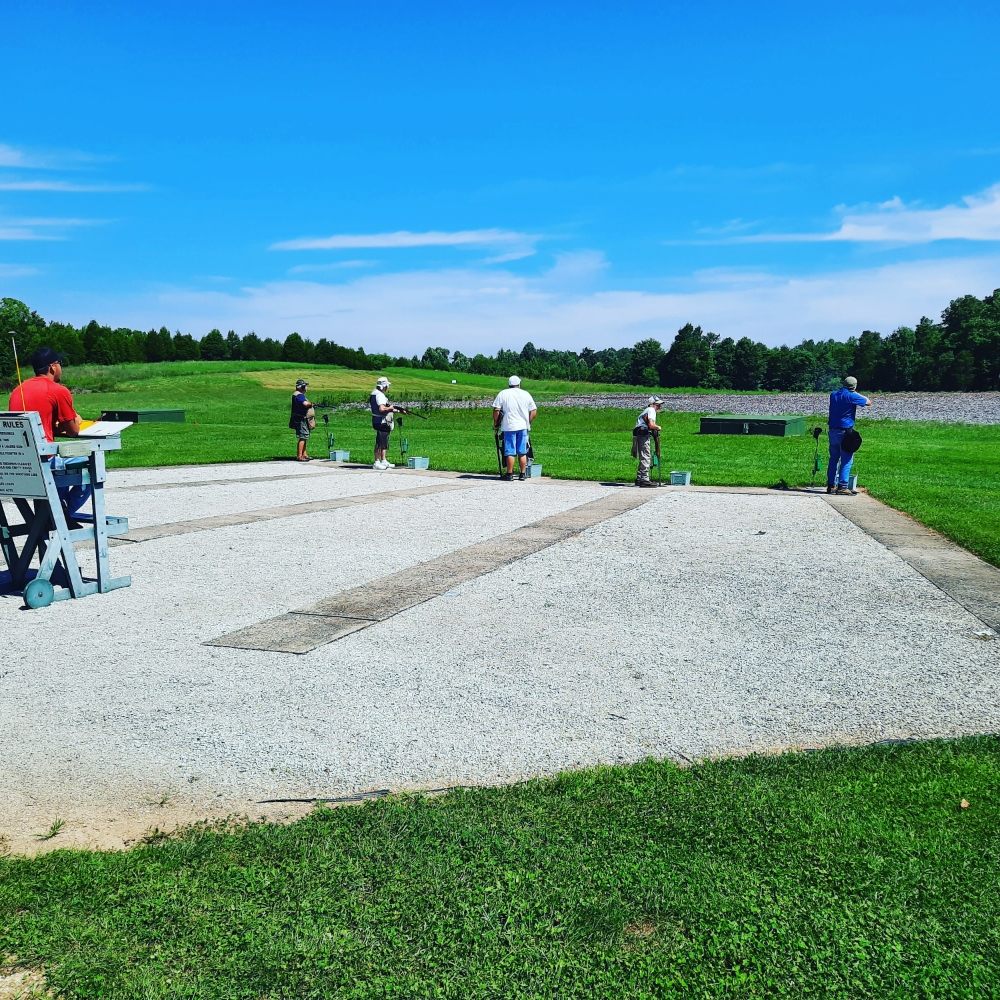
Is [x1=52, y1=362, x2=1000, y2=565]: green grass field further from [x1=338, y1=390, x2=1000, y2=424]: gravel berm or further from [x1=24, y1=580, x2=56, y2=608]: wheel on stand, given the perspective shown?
[x1=24, y1=580, x2=56, y2=608]: wheel on stand

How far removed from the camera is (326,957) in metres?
2.91

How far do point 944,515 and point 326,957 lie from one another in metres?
12.7

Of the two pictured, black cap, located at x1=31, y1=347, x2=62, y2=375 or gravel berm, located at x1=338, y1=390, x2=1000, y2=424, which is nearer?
black cap, located at x1=31, y1=347, x2=62, y2=375

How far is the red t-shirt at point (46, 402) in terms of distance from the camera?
782cm

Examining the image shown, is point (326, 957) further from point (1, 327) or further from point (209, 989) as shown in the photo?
point (1, 327)

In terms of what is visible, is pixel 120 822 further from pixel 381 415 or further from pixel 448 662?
pixel 381 415

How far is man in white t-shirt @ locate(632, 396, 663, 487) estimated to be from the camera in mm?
17125

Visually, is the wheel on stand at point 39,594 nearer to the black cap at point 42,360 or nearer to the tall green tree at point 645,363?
the black cap at point 42,360

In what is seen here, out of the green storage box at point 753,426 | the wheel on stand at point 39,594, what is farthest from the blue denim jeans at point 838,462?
the green storage box at point 753,426

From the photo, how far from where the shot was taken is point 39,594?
25.0 feet

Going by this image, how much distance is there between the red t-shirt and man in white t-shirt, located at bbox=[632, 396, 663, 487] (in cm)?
1107

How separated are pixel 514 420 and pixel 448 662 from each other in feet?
37.4

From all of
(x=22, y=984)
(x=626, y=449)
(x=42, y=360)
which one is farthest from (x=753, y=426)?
(x=22, y=984)

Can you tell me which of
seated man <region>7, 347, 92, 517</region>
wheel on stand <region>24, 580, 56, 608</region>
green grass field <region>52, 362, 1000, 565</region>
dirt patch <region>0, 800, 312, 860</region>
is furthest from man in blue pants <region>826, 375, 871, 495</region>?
dirt patch <region>0, 800, 312, 860</region>
